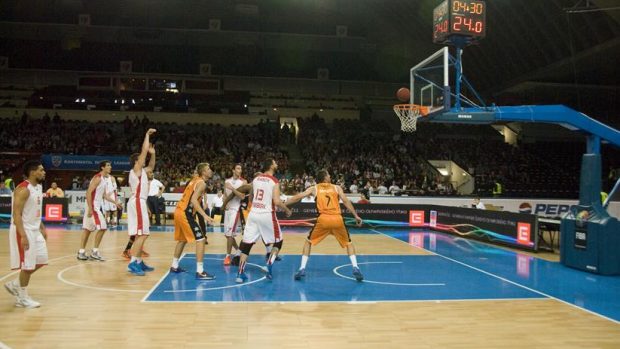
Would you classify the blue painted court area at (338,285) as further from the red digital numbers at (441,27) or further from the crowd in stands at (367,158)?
the crowd in stands at (367,158)

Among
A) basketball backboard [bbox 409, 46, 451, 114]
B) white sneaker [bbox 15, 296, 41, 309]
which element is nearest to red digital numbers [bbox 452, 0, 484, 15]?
basketball backboard [bbox 409, 46, 451, 114]

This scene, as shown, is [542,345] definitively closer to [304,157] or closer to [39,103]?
[304,157]

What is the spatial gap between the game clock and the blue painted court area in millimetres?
4880

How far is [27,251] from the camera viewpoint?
19.7ft

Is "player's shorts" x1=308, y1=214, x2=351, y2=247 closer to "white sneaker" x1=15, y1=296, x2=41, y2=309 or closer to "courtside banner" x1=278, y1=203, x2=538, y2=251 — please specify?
"white sneaker" x1=15, y1=296, x2=41, y2=309

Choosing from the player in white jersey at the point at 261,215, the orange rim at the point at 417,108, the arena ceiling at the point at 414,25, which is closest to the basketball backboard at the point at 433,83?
the orange rim at the point at 417,108

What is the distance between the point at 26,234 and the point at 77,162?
19.3m

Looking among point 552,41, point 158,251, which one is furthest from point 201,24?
point 158,251

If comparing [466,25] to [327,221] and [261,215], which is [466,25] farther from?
[261,215]

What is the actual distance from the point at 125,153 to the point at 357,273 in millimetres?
20318

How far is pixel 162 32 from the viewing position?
31.5 m

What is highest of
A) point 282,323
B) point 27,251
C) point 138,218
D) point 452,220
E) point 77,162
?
point 77,162

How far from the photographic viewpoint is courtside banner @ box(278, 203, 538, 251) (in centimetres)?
1303

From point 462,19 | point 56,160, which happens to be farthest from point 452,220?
point 56,160
